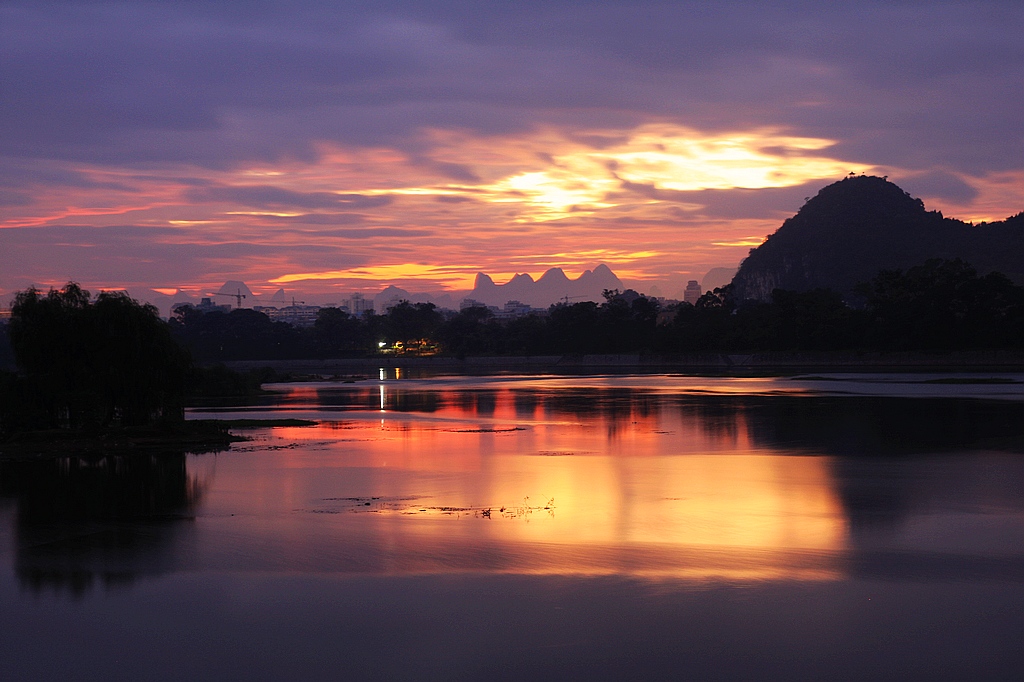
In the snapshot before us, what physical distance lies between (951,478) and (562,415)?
2678cm


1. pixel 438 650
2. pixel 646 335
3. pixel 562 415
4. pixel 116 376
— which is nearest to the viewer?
pixel 438 650

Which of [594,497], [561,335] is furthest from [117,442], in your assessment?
[561,335]

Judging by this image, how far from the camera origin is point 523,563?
17.3m

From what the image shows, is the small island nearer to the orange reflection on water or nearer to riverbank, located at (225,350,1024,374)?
the orange reflection on water

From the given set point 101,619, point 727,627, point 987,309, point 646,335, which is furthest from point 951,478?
point 646,335

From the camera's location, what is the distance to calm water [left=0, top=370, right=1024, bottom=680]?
12734 mm

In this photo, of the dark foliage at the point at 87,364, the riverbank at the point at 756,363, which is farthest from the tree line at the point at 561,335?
the riverbank at the point at 756,363

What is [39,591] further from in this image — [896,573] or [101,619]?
[896,573]

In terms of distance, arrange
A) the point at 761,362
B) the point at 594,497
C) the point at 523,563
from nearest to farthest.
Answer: the point at 523,563 → the point at 594,497 → the point at 761,362

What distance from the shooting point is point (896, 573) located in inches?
639

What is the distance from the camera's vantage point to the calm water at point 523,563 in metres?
12.7

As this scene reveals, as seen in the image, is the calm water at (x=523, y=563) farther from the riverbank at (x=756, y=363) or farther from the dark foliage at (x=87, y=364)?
the riverbank at (x=756, y=363)

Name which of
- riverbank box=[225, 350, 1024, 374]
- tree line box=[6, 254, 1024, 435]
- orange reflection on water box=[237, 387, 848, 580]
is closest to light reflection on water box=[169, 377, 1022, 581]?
orange reflection on water box=[237, 387, 848, 580]

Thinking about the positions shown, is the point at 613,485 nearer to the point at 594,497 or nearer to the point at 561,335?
the point at 594,497
